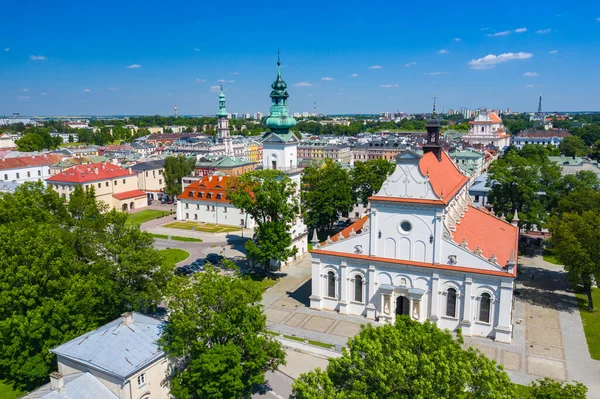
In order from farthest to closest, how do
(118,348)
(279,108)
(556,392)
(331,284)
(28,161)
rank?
(28,161), (279,108), (331,284), (118,348), (556,392)

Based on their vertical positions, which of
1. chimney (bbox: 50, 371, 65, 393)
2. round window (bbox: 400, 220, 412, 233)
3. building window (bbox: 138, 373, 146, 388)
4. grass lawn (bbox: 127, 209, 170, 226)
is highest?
round window (bbox: 400, 220, 412, 233)

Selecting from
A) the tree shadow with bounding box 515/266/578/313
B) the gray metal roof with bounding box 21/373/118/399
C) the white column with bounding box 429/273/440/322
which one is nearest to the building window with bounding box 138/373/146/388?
the gray metal roof with bounding box 21/373/118/399

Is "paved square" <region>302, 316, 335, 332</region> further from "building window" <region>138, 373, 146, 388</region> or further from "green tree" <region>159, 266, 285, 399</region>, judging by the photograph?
"building window" <region>138, 373, 146, 388</region>

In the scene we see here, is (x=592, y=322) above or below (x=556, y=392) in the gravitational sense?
below

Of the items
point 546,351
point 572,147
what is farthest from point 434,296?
point 572,147

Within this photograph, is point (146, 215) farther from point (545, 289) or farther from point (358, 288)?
point (545, 289)

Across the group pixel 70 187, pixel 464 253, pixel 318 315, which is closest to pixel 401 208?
pixel 464 253

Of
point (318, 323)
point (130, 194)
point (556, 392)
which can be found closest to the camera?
point (556, 392)
